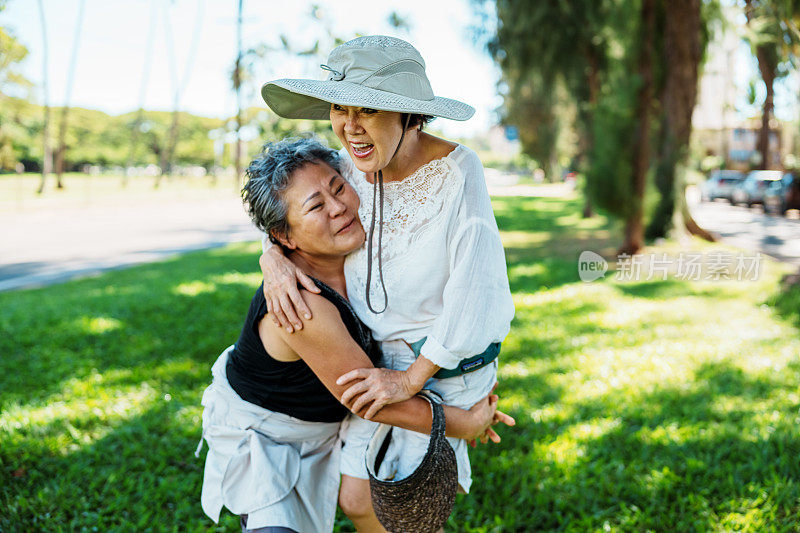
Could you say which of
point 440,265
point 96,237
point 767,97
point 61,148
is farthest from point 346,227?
point 61,148

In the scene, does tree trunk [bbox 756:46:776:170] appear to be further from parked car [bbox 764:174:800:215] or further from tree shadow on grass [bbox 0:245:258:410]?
tree shadow on grass [bbox 0:245:258:410]

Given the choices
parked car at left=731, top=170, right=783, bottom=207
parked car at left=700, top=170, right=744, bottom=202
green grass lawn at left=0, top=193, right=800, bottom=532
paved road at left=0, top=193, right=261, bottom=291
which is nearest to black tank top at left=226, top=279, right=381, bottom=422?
green grass lawn at left=0, top=193, right=800, bottom=532

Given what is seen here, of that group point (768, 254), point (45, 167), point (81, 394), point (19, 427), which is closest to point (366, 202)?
point (19, 427)

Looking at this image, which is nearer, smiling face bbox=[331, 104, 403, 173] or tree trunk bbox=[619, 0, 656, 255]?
smiling face bbox=[331, 104, 403, 173]

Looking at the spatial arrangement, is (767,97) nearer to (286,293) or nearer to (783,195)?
(783,195)

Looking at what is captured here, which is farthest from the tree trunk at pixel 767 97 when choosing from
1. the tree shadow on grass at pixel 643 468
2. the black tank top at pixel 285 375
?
the black tank top at pixel 285 375

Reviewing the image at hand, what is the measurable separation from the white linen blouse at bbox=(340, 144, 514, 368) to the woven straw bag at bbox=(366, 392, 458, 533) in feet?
0.78

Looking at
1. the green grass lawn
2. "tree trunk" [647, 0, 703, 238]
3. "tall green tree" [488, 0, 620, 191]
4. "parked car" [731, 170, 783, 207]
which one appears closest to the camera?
the green grass lawn

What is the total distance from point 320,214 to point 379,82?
17.5 inches

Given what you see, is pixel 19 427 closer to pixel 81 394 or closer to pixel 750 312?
pixel 81 394

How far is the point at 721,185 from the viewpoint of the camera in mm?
29234

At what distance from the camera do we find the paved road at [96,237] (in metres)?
10.6

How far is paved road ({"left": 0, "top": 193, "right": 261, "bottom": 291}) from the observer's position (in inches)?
419

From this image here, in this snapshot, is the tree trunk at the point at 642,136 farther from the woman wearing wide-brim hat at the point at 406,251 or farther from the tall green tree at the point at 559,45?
the woman wearing wide-brim hat at the point at 406,251
